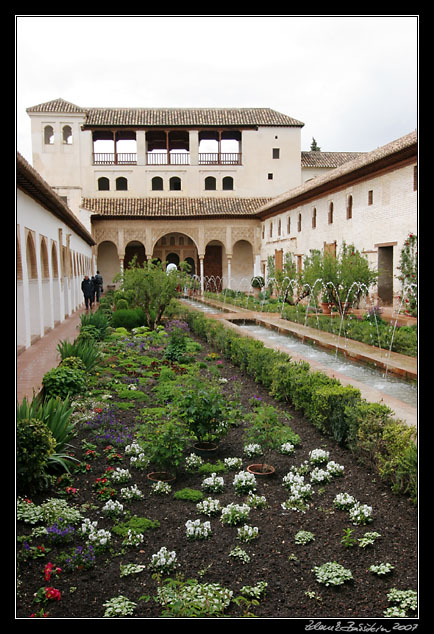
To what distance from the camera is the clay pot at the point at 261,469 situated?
216 inches

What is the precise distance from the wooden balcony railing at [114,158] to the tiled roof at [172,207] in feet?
8.24

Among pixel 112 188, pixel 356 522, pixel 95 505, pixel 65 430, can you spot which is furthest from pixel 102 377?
pixel 112 188

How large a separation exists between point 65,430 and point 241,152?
115 feet

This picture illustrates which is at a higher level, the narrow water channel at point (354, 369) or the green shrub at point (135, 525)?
the narrow water channel at point (354, 369)

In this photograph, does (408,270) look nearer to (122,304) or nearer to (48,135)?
(122,304)

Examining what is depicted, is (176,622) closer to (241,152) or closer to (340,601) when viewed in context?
(340,601)

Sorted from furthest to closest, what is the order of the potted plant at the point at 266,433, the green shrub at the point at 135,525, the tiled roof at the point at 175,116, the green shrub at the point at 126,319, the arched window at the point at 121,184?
the arched window at the point at 121,184 → the tiled roof at the point at 175,116 → the green shrub at the point at 126,319 → the potted plant at the point at 266,433 → the green shrub at the point at 135,525

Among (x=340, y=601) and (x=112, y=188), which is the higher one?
(x=112, y=188)

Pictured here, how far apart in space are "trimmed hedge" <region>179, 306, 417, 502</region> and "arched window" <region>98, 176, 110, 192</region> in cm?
3012

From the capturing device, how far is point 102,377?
9.62 m

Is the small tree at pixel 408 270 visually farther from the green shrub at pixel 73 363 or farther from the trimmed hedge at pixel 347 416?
the green shrub at pixel 73 363

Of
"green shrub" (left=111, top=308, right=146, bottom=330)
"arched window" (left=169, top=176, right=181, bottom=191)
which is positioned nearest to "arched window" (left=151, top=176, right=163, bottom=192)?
"arched window" (left=169, top=176, right=181, bottom=191)

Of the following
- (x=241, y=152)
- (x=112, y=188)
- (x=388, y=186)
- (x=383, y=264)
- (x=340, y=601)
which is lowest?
(x=340, y=601)

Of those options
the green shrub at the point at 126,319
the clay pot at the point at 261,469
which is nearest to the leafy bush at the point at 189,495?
the clay pot at the point at 261,469
